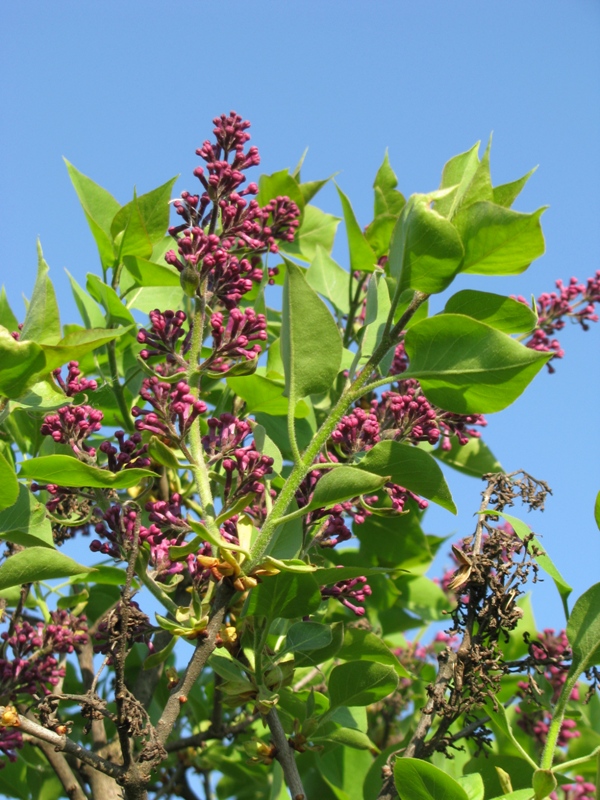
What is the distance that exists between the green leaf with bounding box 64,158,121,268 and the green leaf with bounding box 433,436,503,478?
1.49 m

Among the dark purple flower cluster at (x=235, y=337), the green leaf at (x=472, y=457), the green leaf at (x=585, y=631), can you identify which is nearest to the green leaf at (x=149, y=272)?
the dark purple flower cluster at (x=235, y=337)

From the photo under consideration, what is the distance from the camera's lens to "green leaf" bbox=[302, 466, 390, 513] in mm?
1817

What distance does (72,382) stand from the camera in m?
2.28

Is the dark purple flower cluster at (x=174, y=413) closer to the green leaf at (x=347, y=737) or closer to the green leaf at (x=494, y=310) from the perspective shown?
the green leaf at (x=494, y=310)

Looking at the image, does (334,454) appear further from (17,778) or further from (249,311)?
(17,778)

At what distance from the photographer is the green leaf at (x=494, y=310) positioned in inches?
77.1

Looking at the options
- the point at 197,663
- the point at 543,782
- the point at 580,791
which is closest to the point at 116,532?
the point at 197,663

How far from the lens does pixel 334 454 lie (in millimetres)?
2562

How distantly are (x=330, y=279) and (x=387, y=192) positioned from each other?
401mm

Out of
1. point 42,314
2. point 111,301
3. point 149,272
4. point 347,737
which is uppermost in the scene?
point 149,272

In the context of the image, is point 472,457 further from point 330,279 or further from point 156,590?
point 156,590

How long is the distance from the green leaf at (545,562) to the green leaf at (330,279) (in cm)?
150

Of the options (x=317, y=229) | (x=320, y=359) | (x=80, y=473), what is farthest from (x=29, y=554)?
(x=317, y=229)

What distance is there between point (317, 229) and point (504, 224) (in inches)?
72.3
